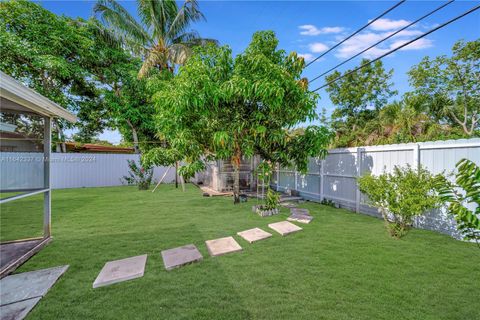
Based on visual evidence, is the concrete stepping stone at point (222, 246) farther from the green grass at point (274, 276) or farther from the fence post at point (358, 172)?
the fence post at point (358, 172)

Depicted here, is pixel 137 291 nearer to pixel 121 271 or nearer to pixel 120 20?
pixel 121 271

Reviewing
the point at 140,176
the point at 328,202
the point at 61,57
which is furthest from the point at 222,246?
the point at 61,57

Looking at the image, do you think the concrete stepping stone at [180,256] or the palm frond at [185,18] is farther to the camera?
the palm frond at [185,18]

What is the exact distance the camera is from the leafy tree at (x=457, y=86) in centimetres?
1352

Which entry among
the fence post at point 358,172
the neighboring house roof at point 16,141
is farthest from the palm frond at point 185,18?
the fence post at point 358,172

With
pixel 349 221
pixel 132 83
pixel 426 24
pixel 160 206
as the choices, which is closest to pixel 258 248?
pixel 349 221

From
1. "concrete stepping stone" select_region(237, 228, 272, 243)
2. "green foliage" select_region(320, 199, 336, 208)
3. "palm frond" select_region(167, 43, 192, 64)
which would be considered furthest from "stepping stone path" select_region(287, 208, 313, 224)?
"palm frond" select_region(167, 43, 192, 64)

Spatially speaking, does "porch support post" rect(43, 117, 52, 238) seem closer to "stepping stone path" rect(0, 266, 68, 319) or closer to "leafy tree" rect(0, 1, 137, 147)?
"stepping stone path" rect(0, 266, 68, 319)

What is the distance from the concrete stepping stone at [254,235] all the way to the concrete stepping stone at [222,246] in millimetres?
261

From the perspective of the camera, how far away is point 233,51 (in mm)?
5707

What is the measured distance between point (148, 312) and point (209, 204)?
14.9ft

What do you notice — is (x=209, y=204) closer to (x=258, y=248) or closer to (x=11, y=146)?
(x=258, y=248)

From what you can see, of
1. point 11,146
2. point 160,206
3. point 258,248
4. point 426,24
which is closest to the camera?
point 258,248

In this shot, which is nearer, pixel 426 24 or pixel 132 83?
pixel 426 24
